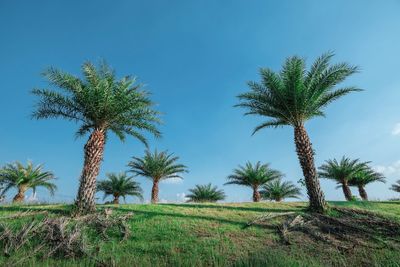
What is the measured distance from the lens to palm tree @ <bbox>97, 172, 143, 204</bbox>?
3238 centimetres

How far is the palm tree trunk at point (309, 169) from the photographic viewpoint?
51.7 ft

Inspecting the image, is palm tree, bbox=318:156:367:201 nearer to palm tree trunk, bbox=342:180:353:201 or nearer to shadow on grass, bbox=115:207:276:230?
palm tree trunk, bbox=342:180:353:201

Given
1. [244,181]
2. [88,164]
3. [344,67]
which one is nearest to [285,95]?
[344,67]

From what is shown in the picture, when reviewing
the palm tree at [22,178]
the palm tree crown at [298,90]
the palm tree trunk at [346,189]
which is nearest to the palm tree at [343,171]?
the palm tree trunk at [346,189]

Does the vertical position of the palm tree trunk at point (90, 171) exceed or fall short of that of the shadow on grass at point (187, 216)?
it exceeds it

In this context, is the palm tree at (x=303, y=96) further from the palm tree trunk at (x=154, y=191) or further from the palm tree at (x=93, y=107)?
the palm tree trunk at (x=154, y=191)

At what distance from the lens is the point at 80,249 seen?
8938mm

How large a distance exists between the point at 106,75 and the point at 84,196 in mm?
6621

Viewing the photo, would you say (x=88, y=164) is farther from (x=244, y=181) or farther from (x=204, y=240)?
(x=244, y=181)

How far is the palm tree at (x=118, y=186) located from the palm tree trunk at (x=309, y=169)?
20834 mm

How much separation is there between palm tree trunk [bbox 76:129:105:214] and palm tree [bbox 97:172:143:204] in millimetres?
17276

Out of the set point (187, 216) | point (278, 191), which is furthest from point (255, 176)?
point (187, 216)

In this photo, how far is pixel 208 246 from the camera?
1009cm

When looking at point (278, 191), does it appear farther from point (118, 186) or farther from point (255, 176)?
point (118, 186)
